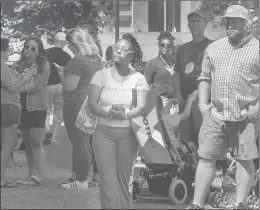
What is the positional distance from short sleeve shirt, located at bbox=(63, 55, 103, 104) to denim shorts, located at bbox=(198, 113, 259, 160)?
903mm

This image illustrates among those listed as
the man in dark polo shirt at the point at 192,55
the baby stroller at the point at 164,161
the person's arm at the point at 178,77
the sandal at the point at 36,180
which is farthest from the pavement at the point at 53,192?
the man in dark polo shirt at the point at 192,55

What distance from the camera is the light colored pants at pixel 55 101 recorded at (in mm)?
7535

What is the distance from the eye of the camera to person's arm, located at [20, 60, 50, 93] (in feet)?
23.9

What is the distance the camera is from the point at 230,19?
8000 millimetres

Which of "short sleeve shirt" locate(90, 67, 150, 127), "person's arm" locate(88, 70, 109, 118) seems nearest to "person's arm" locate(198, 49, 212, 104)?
"short sleeve shirt" locate(90, 67, 150, 127)

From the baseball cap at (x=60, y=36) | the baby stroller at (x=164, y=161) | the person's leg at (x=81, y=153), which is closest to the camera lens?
the baseball cap at (x=60, y=36)

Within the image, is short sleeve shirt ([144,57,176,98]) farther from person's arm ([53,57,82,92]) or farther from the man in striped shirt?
person's arm ([53,57,82,92])

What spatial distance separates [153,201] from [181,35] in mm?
1122

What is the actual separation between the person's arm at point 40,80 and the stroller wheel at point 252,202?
74.5 inches

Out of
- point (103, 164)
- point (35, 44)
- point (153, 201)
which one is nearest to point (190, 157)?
point (153, 201)

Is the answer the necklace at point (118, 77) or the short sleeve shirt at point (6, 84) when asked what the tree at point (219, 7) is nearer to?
the necklace at point (118, 77)

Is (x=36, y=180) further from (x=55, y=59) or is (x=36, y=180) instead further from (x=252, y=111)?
(x=252, y=111)

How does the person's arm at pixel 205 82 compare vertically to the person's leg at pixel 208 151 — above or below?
above

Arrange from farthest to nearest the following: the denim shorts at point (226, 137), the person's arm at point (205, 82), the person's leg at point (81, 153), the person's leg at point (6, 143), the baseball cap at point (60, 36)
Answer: the denim shorts at point (226, 137)
the person's arm at point (205, 82)
the person's leg at point (81, 153)
the baseball cap at point (60, 36)
the person's leg at point (6, 143)
